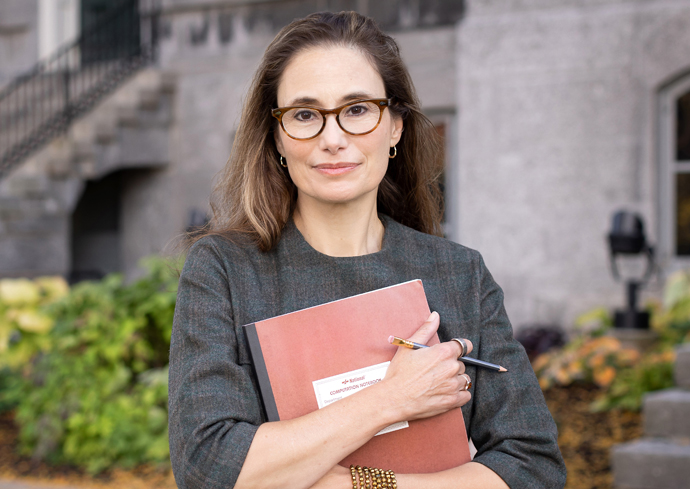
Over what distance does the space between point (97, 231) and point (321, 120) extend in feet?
28.9

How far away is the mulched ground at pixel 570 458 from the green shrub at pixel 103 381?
91 mm

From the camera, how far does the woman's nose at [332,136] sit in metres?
1.82

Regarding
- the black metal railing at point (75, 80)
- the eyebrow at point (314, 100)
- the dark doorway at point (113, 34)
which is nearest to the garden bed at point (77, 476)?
the eyebrow at point (314, 100)

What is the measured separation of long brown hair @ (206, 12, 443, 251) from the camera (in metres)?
1.91

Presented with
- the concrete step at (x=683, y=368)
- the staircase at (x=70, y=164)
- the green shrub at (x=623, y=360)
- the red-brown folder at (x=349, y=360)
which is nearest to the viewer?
the red-brown folder at (x=349, y=360)

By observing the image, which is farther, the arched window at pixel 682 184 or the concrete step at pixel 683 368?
the arched window at pixel 682 184

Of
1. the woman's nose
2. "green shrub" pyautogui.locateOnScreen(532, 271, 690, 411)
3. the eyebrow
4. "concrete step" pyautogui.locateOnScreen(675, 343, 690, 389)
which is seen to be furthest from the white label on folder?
"green shrub" pyautogui.locateOnScreen(532, 271, 690, 411)

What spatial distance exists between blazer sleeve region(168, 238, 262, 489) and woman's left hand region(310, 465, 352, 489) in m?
0.18

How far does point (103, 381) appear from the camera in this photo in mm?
4633

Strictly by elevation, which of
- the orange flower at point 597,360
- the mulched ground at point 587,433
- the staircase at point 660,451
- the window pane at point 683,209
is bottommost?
the mulched ground at point 587,433

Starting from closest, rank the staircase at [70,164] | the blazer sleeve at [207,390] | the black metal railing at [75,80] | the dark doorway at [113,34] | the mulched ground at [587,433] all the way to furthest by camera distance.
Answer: the blazer sleeve at [207,390]
the mulched ground at [587,433]
the staircase at [70,164]
the black metal railing at [75,80]
the dark doorway at [113,34]

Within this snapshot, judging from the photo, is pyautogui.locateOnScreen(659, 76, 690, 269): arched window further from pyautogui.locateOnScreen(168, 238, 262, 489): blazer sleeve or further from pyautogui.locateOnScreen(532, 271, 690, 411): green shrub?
pyautogui.locateOnScreen(168, 238, 262, 489): blazer sleeve

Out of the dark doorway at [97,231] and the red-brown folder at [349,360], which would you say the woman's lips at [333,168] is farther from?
the dark doorway at [97,231]

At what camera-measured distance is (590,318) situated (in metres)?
6.67
